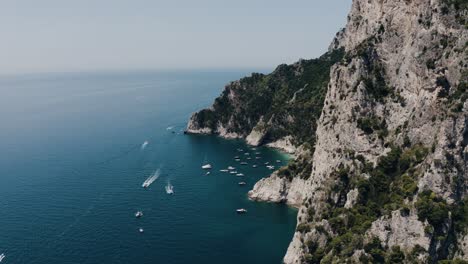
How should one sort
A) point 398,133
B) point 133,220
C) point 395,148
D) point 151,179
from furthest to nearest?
point 151,179, point 133,220, point 398,133, point 395,148

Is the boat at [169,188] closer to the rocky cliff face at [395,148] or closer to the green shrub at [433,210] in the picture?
the rocky cliff face at [395,148]

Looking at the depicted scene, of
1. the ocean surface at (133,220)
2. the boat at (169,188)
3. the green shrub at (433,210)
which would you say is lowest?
the ocean surface at (133,220)

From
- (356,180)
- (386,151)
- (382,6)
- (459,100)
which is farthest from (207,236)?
(382,6)

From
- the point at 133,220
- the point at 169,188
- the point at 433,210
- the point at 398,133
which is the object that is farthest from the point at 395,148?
the point at 169,188

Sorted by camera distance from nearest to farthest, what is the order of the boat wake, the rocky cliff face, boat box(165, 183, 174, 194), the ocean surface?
the rocky cliff face → the ocean surface → boat box(165, 183, 174, 194) → the boat wake

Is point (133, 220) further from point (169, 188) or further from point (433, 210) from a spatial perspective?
point (433, 210)

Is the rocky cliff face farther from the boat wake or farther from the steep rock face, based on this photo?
the boat wake

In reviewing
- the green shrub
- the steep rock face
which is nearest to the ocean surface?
the steep rock face

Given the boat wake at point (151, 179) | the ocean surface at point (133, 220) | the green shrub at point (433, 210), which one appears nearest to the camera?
the green shrub at point (433, 210)

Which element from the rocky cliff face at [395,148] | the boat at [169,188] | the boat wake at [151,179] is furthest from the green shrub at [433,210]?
the boat wake at [151,179]
